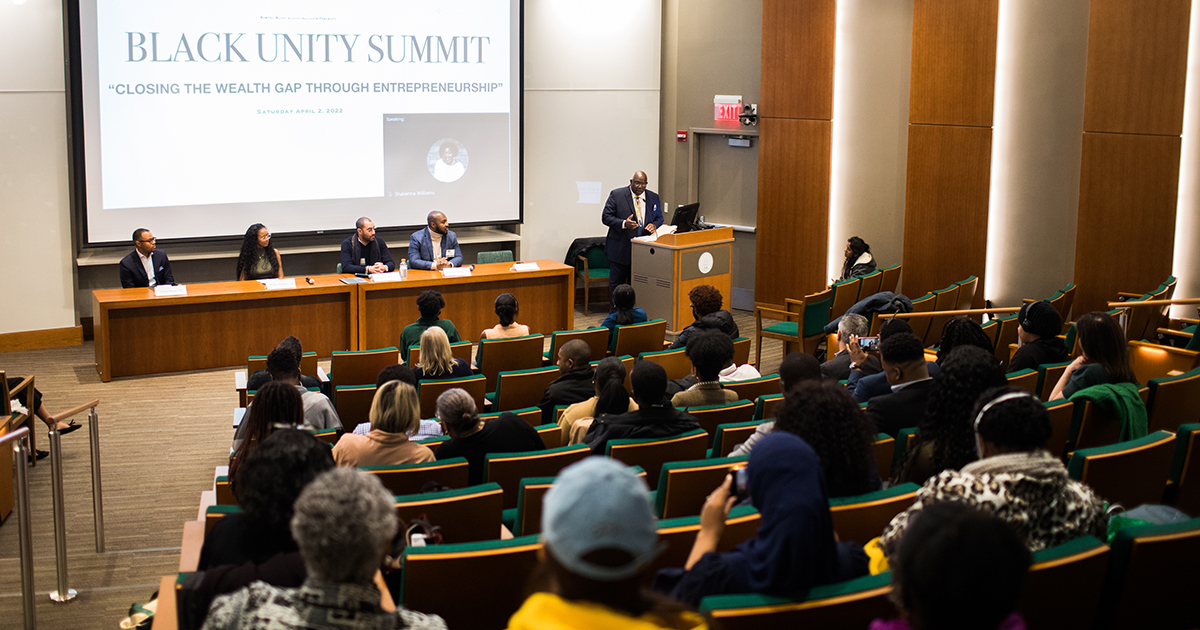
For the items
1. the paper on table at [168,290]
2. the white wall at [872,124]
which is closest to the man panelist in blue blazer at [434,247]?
the paper on table at [168,290]

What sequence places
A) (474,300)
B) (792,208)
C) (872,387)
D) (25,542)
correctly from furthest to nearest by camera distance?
(792,208) < (474,300) < (872,387) < (25,542)

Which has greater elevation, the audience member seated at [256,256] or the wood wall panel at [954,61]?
the wood wall panel at [954,61]

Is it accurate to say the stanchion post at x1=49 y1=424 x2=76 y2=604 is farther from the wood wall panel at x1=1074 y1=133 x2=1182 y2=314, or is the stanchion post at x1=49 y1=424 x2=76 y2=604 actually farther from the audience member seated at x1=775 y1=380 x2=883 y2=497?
the wood wall panel at x1=1074 y1=133 x2=1182 y2=314

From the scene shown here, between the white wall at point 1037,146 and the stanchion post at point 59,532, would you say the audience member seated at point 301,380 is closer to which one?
the stanchion post at point 59,532

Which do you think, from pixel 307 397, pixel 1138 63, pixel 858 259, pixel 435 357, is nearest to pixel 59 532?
pixel 307 397

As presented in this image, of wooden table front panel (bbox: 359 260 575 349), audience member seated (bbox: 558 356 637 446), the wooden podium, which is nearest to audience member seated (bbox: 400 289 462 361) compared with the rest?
wooden table front panel (bbox: 359 260 575 349)

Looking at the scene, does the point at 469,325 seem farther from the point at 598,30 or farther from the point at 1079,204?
the point at 1079,204

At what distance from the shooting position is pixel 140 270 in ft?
28.2

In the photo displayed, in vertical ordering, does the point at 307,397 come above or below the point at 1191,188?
below

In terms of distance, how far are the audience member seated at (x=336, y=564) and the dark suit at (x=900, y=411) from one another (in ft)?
8.94

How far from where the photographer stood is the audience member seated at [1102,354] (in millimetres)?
4449

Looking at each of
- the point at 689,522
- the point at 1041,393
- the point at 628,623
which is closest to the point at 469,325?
the point at 1041,393

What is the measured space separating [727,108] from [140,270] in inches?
245

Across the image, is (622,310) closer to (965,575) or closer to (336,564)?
(336,564)
